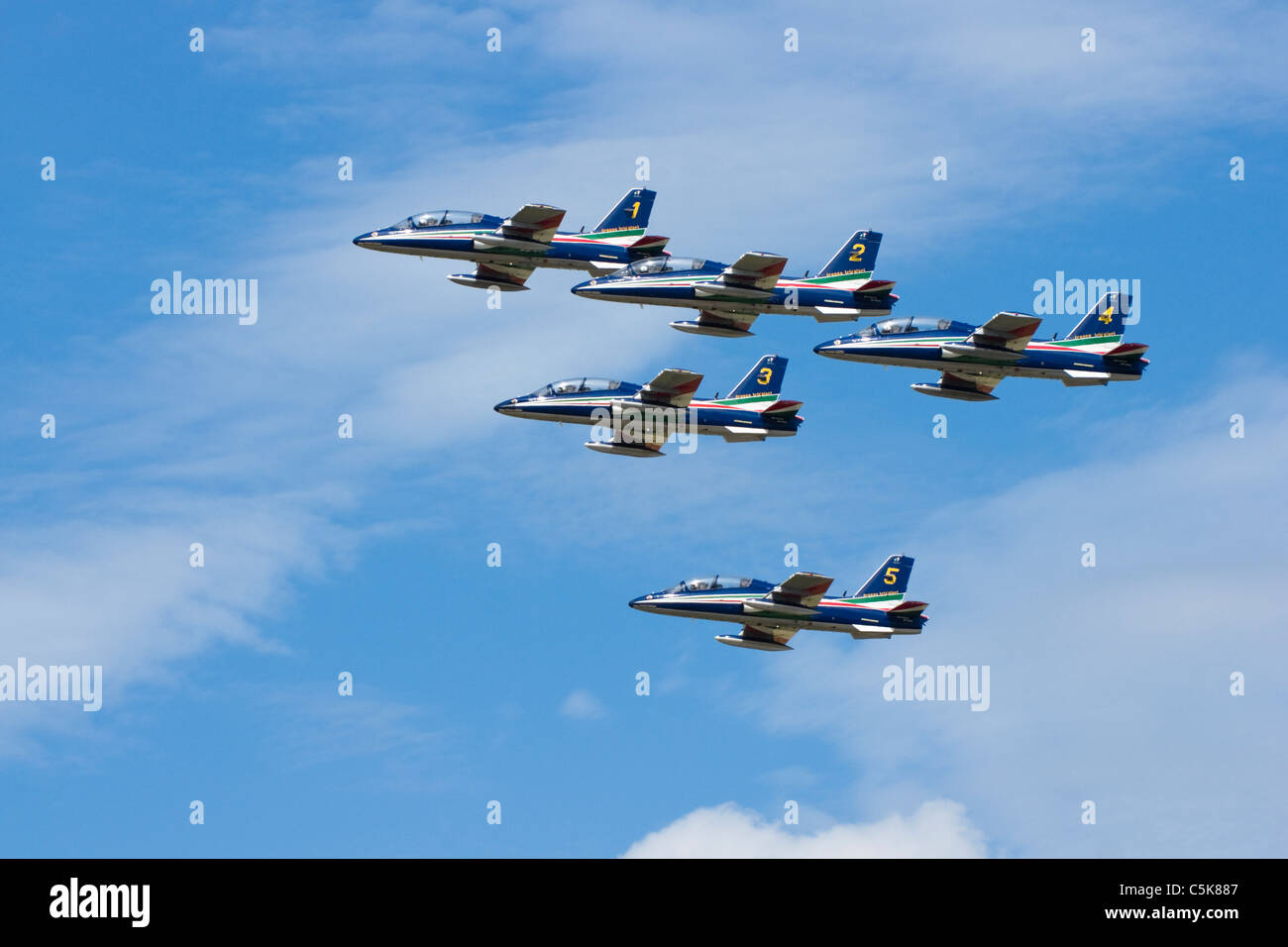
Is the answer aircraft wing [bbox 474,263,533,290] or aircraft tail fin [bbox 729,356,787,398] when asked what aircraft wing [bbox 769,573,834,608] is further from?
aircraft wing [bbox 474,263,533,290]

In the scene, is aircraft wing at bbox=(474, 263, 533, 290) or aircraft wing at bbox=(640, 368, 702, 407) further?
aircraft wing at bbox=(474, 263, 533, 290)

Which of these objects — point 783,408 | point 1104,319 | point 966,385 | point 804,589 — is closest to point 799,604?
point 804,589

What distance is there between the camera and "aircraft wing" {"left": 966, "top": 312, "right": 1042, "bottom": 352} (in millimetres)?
115812

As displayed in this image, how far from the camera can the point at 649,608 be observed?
121062 millimetres

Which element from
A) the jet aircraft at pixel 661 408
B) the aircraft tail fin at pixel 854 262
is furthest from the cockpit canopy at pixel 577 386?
the aircraft tail fin at pixel 854 262

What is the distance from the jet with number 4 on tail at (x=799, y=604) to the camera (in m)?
118

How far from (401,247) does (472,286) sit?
4541 millimetres

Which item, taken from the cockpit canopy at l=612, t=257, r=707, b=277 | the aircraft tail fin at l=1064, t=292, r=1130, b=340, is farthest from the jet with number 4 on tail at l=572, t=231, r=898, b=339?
the aircraft tail fin at l=1064, t=292, r=1130, b=340

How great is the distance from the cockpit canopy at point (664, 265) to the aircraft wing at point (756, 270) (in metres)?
1.80

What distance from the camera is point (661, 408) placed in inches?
4653

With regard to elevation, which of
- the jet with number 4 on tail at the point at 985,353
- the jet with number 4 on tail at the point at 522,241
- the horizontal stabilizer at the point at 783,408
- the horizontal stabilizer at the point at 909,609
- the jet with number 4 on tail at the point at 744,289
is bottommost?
the horizontal stabilizer at the point at 909,609

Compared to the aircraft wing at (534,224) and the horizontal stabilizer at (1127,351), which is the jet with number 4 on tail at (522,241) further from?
the horizontal stabilizer at (1127,351)
